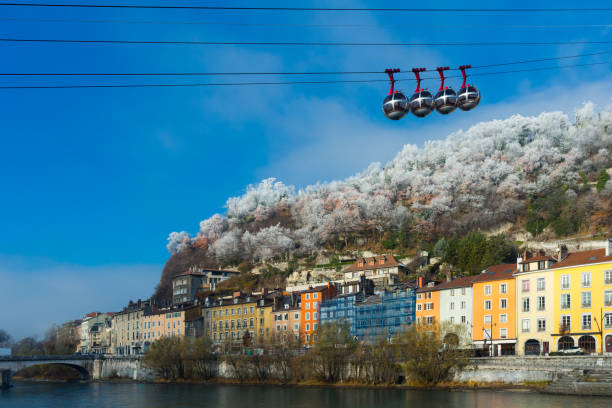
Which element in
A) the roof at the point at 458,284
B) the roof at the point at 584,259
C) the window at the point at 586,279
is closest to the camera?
the roof at the point at 584,259

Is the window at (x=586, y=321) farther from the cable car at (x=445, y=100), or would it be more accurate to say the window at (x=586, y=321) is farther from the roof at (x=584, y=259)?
the cable car at (x=445, y=100)

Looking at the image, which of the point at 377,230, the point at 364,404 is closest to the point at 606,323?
the point at 364,404

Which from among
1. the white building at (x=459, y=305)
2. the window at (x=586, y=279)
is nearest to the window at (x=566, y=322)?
the window at (x=586, y=279)

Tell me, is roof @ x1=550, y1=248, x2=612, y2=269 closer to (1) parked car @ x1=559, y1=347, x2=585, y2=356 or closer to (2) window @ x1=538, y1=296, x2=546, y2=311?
(2) window @ x1=538, y1=296, x2=546, y2=311

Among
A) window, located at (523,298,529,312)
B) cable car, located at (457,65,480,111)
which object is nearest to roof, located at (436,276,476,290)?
window, located at (523,298,529,312)

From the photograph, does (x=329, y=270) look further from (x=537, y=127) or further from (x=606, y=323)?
(x=606, y=323)

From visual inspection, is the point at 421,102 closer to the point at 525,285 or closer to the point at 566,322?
the point at 566,322
